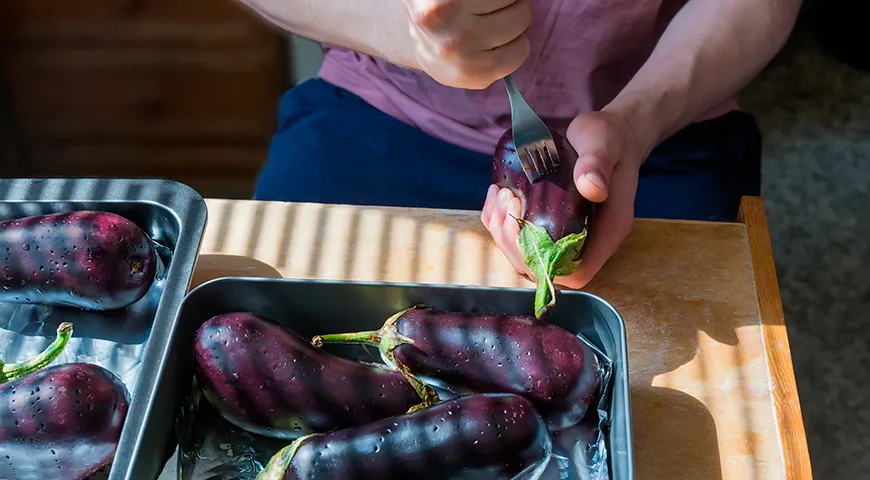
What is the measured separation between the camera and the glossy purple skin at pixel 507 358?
58cm

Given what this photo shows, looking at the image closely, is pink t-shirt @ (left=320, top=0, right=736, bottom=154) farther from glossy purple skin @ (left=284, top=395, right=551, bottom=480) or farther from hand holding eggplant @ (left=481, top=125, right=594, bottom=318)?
glossy purple skin @ (left=284, top=395, right=551, bottom=480)

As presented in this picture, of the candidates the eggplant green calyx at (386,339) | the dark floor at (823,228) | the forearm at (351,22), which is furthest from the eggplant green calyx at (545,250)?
the dark floor at (823,228)

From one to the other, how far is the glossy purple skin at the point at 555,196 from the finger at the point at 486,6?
12 cm

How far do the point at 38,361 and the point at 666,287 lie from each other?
19.3 inches

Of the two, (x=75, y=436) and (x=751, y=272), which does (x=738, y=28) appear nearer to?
(x=751, y=272)

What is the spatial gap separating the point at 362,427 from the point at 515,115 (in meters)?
0.29

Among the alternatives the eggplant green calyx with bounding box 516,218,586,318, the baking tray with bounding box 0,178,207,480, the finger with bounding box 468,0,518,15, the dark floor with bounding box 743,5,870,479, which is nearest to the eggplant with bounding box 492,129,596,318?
the eggplant green calyx with bounding box 516,218,586,318

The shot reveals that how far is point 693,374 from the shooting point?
0.65 meters

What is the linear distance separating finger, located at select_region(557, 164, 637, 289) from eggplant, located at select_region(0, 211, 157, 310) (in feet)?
1.12

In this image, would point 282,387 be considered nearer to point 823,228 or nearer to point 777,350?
point 777,350

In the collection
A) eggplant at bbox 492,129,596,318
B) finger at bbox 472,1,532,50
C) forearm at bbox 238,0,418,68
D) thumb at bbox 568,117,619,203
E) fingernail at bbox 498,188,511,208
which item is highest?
finger at bbox 472,1,532,50

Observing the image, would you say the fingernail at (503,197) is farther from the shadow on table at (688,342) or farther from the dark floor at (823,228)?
the dark floor at (823,228)

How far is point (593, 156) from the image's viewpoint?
0.71m

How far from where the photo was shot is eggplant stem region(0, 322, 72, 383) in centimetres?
61
